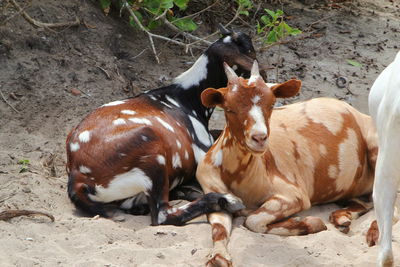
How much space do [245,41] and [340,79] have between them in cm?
201

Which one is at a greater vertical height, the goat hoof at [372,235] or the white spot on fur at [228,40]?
the white spot on fur at [228,40]

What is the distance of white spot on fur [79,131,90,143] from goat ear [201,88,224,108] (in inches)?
41.2

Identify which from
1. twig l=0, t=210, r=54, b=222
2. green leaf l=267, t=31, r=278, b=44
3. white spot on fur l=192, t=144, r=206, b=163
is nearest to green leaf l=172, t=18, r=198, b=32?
green leaf l=267, t=31, r=278, b=44

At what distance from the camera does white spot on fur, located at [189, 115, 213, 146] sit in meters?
6.57

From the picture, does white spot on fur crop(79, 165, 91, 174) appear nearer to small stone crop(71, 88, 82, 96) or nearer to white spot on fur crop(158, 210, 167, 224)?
white spot on fur crop(158, 210, 167, 224)

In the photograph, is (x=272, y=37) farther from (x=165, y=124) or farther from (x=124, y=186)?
(x=124, y=186)

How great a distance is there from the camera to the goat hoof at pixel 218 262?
4.59 meters

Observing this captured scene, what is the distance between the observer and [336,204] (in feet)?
20.3

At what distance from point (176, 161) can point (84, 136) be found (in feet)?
2.63

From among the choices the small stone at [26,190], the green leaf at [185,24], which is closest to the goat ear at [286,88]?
the small stone at [26,190]

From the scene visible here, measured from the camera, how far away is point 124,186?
219 inches

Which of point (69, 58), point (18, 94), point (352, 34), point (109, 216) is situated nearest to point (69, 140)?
point (109, 216)

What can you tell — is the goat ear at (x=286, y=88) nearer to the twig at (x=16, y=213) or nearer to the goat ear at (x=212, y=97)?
the goat ear at (x=212, y=97)

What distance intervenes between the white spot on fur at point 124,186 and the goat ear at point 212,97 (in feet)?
2.61
